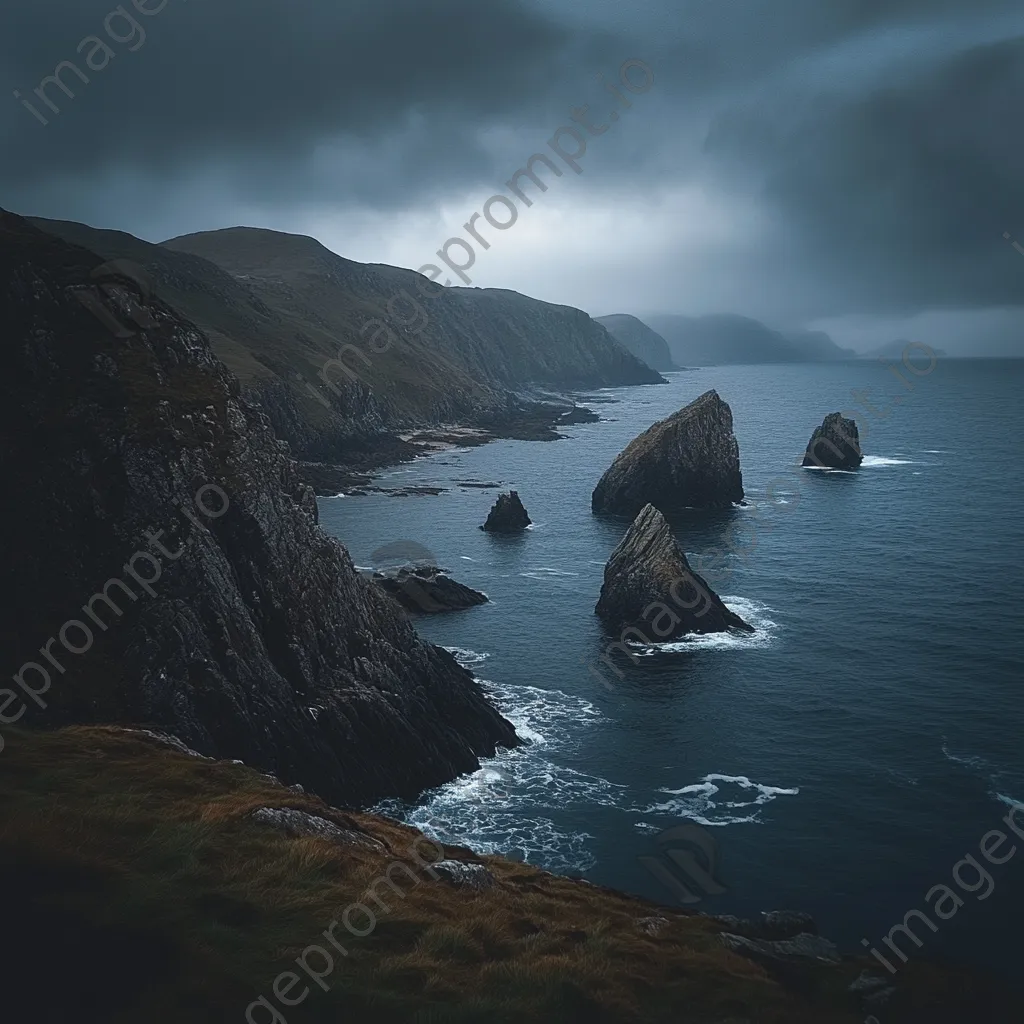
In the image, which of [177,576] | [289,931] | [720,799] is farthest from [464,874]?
[177,576]

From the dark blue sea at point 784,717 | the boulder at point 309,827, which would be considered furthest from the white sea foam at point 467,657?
the boulder at point 309,827

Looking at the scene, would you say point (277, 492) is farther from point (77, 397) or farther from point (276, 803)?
point (276, 803)

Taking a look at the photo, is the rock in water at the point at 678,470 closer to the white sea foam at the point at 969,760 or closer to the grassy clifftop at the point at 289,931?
the white sea foam at the point at 969,760

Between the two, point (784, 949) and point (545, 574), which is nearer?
point (784, 949)

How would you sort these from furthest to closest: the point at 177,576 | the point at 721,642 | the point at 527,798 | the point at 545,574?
the point at 545,574
the point at 721,642
the point at 527,798
the point at 177,576

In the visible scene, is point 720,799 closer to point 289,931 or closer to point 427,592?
point 289,931
